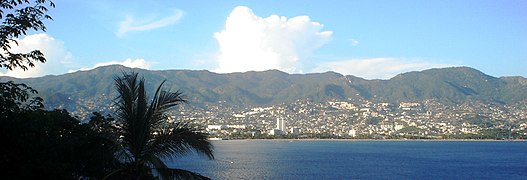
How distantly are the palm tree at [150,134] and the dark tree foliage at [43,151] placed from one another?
0.40 m

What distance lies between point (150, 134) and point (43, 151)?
138 cm

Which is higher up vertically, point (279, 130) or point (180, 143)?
point (279, 130)

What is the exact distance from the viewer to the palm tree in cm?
648

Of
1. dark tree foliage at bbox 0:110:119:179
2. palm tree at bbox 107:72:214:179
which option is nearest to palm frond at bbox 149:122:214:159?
palm tree at bbox 107:72:214:179

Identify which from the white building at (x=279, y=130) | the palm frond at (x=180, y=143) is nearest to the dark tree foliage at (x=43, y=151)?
the palm frond at (x=180, y=143)

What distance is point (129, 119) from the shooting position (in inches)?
259

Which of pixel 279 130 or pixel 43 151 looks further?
pixel 279 130

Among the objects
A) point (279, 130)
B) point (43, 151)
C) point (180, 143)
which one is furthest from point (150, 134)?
point (279, 130)

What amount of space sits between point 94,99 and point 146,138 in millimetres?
169382

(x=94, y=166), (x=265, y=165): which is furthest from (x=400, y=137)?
(x=94, y=166)

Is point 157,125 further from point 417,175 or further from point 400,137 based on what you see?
point 400,137

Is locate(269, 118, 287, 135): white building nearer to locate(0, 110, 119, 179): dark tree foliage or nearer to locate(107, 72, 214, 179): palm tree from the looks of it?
locate(0, 110, 119, 179): dark tree foliage

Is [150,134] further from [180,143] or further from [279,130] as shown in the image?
[279,130]

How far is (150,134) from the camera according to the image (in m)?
6.64
